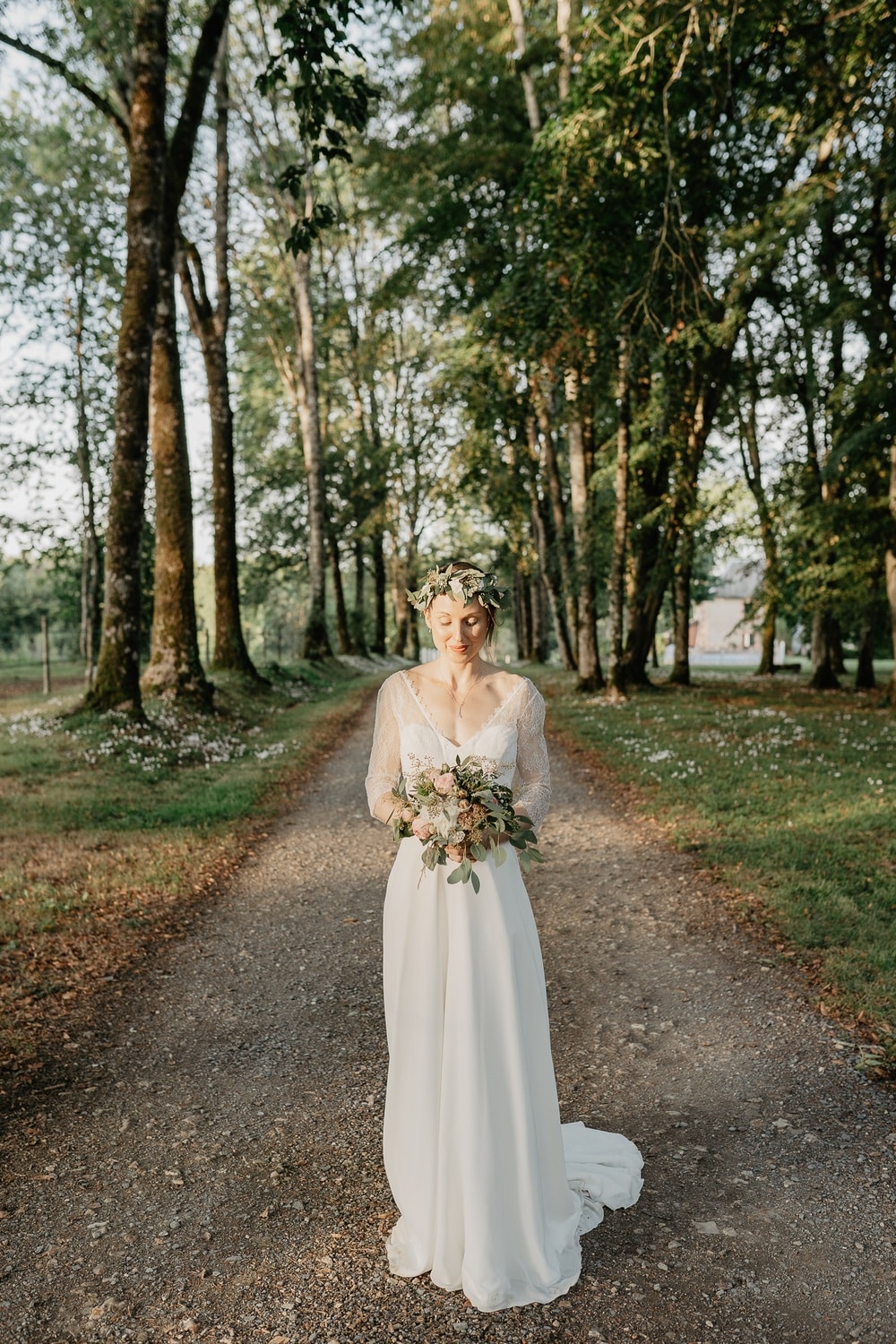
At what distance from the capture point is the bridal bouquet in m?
3.28

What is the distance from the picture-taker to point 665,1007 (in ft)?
17.6

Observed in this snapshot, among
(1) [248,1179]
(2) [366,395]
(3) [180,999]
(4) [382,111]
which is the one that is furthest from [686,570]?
(2) [366,395]

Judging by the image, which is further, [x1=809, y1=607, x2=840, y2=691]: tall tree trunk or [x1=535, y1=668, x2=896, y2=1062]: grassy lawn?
[x1=809, y1=607, x2=840, y2=691]: tall tree trunk

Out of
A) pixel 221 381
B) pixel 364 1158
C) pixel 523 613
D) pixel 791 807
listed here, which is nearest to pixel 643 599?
pixel 221 381

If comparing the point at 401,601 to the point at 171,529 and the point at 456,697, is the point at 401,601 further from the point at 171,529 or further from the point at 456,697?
the point at 456,697

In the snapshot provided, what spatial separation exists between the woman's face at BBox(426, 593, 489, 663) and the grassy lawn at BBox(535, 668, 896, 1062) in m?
3.36

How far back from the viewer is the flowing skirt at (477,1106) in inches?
125

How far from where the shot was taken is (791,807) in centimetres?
966

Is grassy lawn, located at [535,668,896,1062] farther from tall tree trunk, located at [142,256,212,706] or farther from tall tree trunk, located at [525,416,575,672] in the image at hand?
tall tree trunk, located at [525,416,575,672]

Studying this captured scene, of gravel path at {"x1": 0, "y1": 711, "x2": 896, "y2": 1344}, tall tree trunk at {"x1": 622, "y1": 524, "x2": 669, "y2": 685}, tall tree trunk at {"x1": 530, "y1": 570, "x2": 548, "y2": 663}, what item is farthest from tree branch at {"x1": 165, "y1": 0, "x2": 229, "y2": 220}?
tall tree trunk at {"x1": 530, "y1": 570, "x2": 548, "y2": 663}

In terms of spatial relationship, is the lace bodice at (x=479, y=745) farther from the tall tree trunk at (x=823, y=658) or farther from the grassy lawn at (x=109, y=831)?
the tall tree trunk at (x=823, y=658)

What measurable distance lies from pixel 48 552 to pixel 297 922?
82.4 ft

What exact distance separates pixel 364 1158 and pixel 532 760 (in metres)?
1.96

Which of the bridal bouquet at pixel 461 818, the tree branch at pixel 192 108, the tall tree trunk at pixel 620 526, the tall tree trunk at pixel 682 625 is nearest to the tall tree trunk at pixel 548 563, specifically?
the tall tree trunk at pixel 682 625
